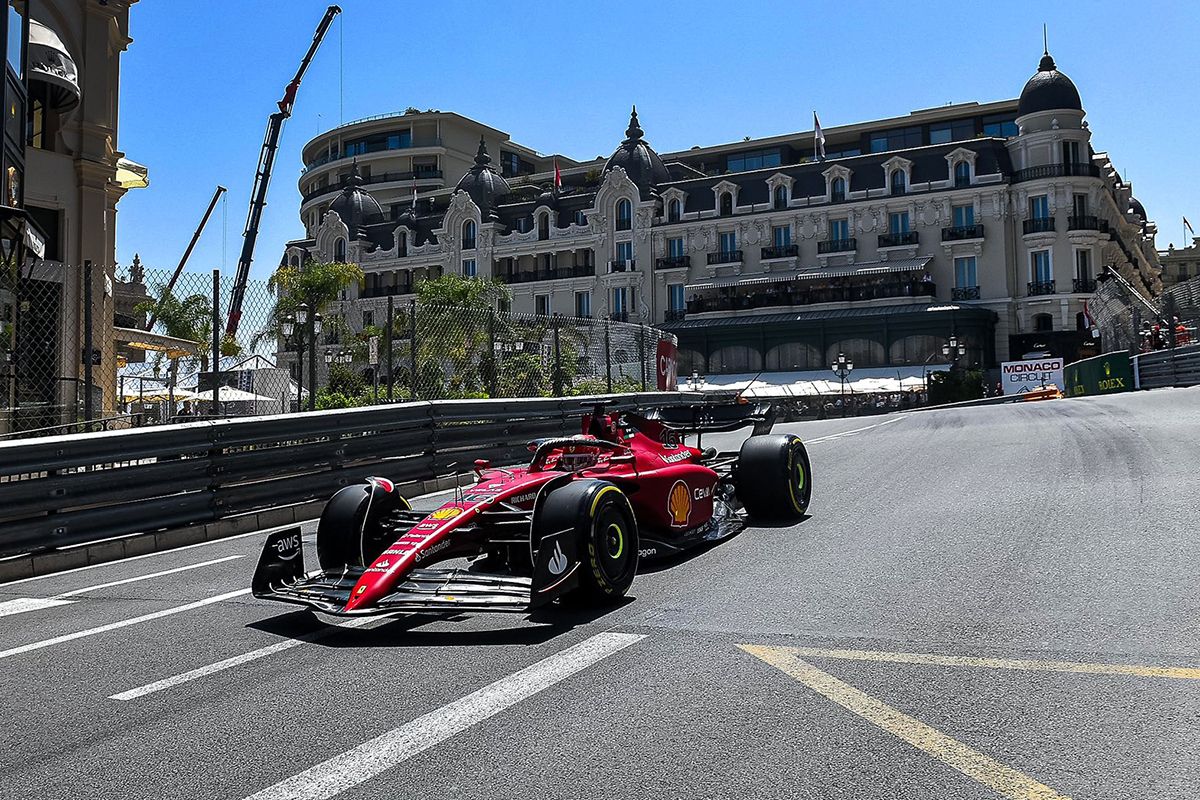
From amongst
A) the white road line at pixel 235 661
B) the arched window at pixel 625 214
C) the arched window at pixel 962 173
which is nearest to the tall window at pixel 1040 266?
the arched window at pixel 962 173

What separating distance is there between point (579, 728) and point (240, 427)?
696 centimetres

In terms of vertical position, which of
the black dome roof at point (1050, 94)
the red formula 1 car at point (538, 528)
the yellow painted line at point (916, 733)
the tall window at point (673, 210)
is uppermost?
the black dome roof at point (1050, 94)

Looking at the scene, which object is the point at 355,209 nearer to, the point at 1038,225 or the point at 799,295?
the point at 799,295

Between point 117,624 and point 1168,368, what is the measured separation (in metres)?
30.8

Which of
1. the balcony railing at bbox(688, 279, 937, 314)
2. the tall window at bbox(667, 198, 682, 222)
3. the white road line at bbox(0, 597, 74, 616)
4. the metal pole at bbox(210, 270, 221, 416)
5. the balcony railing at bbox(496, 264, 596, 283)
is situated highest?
the tall window at bbox(667, 198, 682, 222)

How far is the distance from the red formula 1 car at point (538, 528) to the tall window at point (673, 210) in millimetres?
57357

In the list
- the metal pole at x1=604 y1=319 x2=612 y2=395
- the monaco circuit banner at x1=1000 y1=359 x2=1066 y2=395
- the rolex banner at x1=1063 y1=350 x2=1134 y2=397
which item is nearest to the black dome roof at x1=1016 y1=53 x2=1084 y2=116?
the monaco circuit banner at x1=1000 y1=359 x2=1066 y2=395

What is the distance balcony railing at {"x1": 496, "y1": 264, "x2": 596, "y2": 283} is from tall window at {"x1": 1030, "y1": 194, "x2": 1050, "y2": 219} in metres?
26.9

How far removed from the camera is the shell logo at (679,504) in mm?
7451

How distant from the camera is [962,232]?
55.9m

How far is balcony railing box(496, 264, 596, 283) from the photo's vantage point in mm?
67938

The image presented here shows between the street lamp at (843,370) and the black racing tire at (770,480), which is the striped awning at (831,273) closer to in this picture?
the street lamp at (843,370)

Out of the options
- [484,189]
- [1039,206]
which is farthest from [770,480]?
[484,189]

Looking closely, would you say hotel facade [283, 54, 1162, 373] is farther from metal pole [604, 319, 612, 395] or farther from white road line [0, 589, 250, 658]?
white road line [0, 589, 250, 658]
